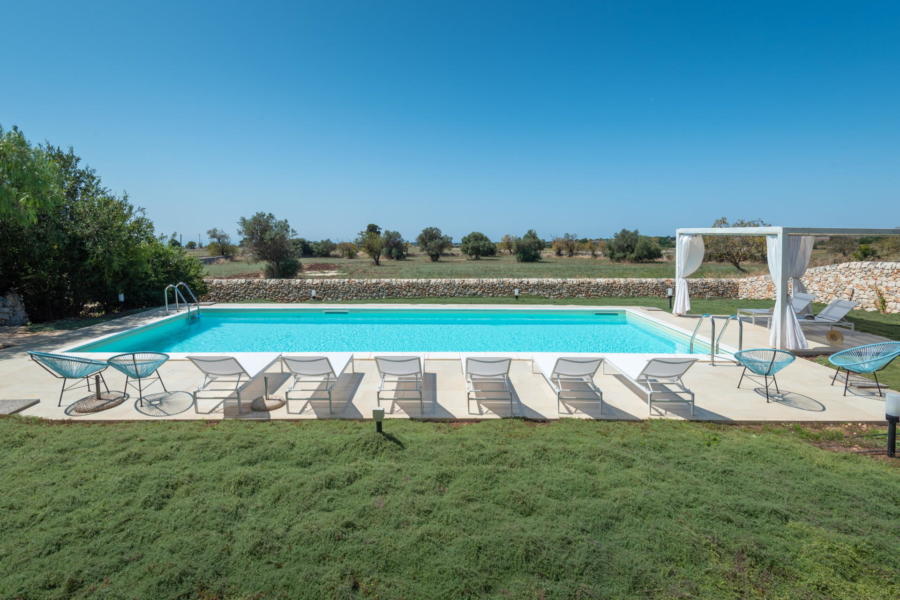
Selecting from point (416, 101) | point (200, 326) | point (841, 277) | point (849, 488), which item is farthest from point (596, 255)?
point (849, 488)

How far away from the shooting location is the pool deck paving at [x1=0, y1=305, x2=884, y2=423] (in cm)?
531

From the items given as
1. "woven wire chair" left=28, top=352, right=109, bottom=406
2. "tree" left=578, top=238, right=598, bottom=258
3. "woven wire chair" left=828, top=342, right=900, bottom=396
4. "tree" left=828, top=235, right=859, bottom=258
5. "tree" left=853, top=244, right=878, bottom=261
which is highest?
"tree" left=578, top=238, right=598, bottom=258

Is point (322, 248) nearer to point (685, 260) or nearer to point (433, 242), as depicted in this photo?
point (433, 242)

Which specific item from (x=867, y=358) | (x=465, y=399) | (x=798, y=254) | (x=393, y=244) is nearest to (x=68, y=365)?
(x=465, y=399)

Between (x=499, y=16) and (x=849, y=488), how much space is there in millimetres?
17923

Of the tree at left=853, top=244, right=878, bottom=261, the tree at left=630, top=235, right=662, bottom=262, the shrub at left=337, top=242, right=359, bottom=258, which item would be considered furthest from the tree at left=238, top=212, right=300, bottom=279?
the tree at left=853, top=244, right=878, bottom=261

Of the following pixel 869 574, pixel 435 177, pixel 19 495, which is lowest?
pixel 869 574

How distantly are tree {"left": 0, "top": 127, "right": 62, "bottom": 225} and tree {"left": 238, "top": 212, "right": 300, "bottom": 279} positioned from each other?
13727 millimetres

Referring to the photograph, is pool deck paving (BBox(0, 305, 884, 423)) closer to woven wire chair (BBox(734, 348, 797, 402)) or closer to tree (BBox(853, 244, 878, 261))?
woven wire chair (BBox(734, 348, 797, 402))

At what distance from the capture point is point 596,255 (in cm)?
4725

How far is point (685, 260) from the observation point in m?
12.2

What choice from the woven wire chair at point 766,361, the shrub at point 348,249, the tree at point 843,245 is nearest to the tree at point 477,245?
the shrub at point 348,249

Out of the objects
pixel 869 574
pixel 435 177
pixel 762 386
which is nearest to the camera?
pixel 869 574

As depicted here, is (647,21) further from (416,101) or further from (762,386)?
(762,386)
